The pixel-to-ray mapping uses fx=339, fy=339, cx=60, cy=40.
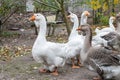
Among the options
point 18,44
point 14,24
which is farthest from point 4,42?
point 14,24

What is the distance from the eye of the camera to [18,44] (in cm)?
1238

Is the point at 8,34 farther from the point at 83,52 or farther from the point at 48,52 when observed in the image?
the point at 83,52

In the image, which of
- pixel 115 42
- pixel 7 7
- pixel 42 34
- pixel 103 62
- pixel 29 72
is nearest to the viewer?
pixel 103 62

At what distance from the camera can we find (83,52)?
7207mm

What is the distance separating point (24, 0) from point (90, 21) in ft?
15.8

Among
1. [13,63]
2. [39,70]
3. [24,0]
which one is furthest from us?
[24,0]

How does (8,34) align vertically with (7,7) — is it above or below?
below

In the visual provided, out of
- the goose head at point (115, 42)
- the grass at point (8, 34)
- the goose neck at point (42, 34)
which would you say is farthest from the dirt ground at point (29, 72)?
the grass at point (8, 34)

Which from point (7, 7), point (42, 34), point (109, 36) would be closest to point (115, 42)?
point (109, 36)

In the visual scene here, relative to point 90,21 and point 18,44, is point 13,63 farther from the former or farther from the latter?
point 90,21

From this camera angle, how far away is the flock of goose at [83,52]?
22.2 ft

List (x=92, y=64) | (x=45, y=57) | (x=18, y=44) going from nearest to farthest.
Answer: (x=92, y=64) < (x=45, y=57) < (x=18, y=44)

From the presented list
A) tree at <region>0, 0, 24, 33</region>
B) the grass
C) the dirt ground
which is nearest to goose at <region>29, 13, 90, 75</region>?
the dirt ground

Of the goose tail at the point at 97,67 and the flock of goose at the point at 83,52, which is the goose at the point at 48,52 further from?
the goose tail at the point at 97,67
